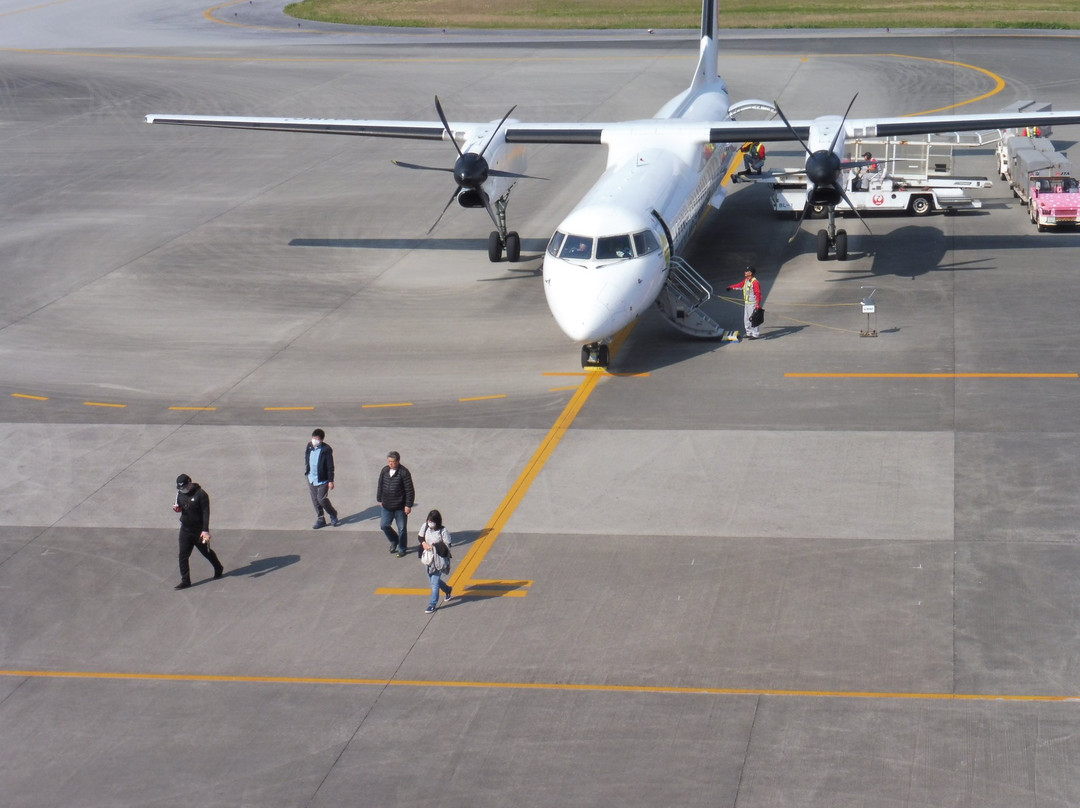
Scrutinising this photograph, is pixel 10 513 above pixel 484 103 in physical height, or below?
below

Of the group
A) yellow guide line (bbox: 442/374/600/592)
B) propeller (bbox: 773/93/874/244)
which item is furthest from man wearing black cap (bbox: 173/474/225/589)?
propeller (bbox: 773/93/874/244)

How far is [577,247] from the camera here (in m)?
25.4

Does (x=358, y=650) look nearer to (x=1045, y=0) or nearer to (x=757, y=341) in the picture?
(x=757, y=341)

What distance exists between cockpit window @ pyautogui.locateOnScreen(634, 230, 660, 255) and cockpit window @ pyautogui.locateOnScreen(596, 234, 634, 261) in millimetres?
209

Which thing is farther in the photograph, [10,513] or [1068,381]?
[1068,381]

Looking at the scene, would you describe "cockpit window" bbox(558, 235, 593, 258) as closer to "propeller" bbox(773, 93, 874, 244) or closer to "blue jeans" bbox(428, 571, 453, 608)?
"propeller" bbox(773, 93, 874, 244)

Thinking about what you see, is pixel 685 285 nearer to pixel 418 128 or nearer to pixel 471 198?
pixel 471 198

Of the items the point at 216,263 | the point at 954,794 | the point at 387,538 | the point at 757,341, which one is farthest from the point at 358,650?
the point at 216,263

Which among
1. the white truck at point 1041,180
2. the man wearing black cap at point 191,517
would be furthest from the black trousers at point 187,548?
the white truck at point 1041,180

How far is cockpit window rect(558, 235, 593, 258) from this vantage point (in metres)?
25.3

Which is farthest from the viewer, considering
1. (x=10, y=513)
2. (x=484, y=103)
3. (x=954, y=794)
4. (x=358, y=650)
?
(x=484, y=103)

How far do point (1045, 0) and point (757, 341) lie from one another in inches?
2401

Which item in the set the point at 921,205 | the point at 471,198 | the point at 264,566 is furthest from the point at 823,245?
the point at 264,566

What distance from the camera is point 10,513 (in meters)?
20.7
